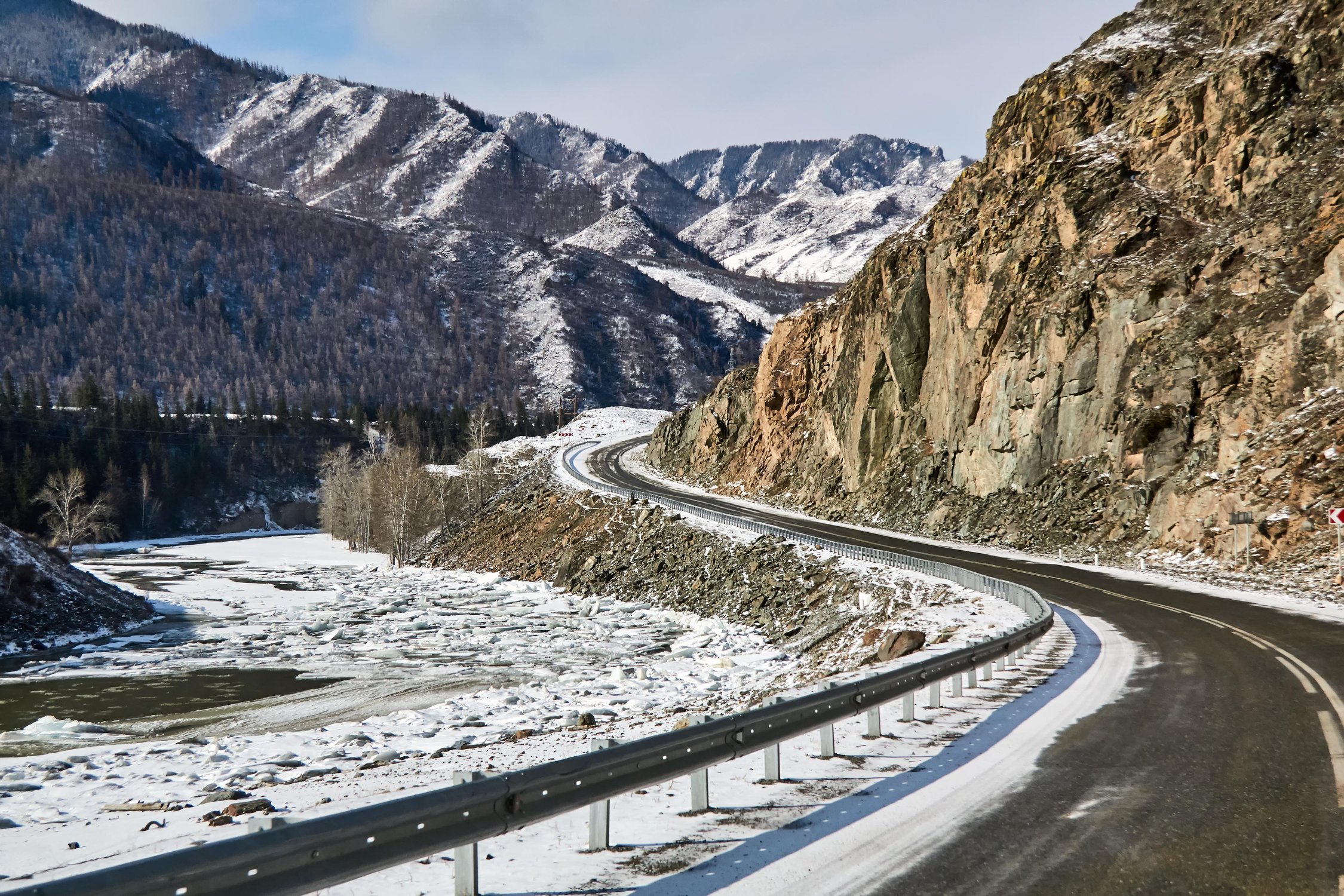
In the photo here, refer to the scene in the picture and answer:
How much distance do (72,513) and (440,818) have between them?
125 metres

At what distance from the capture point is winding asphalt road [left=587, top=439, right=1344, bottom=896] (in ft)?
18.2

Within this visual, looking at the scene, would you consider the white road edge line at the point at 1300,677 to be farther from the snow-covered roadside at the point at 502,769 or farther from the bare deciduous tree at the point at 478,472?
the bare deciduous tree at the point at 478,472

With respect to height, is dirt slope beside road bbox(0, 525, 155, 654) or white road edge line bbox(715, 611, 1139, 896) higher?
white road edge line bbox(715, 611, 1139, 896)

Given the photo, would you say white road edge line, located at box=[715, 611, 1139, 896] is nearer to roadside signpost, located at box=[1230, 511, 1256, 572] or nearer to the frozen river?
the frozen river

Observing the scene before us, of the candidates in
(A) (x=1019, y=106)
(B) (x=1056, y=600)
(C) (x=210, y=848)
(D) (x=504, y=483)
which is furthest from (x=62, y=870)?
(D) (x=504, y=483)

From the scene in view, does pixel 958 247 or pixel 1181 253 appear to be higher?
pixel 958 247

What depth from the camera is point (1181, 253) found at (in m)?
40.3

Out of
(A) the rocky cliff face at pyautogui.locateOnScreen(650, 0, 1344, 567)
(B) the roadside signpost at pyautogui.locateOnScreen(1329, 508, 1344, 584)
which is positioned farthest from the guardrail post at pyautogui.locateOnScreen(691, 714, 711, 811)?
(A) the rocky cliff face at pyautogui.locateOnScreen(650, 0, 1344, 567)

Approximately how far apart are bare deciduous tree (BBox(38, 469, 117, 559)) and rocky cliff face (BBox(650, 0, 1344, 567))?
70.0 meters

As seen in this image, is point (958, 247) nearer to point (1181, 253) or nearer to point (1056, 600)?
point (1181, 253)

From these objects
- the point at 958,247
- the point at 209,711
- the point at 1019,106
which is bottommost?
the point at 209,711

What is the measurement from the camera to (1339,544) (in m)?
26.1

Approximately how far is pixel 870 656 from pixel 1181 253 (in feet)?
97.5

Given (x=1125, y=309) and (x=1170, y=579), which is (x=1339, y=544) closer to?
(x=1170, y=579)
